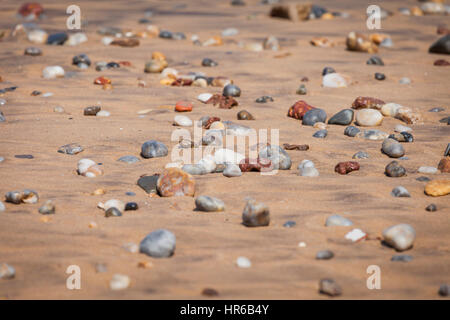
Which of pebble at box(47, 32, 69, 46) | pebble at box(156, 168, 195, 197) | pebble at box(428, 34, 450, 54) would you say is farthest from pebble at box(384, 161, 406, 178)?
pebble at box(47, 32, 69, 46)

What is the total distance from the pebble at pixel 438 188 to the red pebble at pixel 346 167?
19.2 inches

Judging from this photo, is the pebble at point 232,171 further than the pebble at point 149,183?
Yes

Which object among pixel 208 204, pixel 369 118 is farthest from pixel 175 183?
pixel 369 118

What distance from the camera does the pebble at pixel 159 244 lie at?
227 cm

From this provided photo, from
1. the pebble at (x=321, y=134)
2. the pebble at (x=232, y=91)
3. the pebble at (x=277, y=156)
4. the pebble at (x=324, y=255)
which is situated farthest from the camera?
the pebble at (x=232, y=91)

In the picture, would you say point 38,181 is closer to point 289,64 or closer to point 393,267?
point 393,267

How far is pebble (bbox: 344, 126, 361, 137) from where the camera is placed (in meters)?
3.94

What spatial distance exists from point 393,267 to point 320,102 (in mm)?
2722

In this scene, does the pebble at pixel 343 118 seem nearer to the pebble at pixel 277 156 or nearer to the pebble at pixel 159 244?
the pebble at pixel 277 156

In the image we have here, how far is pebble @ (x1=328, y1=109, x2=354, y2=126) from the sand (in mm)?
65

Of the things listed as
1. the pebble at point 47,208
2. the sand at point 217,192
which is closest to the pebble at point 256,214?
the sand at point 217,192

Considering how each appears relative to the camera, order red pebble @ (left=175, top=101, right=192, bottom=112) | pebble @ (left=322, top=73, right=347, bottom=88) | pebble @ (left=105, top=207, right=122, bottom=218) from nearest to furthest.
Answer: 1. pebble @ (left=105, top=207, right=122, bottom=218)
2. red pebble @ (left=175, top=101, right=192, bottom=112)
3. pebble @ (left=322, top=73, right=347, bottom=88)

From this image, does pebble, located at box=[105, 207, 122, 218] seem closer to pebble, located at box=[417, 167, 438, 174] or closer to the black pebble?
the black pebble
